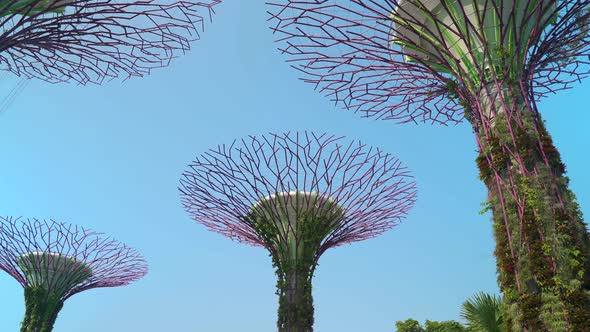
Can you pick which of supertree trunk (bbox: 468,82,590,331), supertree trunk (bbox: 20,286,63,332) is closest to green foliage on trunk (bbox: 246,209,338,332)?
supertree trunk (bbox: 468,82,590,331)

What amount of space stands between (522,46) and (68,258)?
702 inches

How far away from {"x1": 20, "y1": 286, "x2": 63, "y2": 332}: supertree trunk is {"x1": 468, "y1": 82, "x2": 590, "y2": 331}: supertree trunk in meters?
17.1

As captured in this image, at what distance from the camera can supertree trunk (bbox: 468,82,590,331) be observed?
6.10 m

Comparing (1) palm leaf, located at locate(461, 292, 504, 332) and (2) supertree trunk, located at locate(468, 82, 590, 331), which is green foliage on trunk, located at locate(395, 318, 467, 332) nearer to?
(1) palm leaf, located at locate(461, 292, 504, 332)

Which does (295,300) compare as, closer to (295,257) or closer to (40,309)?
(295,257)

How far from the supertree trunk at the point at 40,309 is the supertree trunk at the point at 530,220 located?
56.1ft

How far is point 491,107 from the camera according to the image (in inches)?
313

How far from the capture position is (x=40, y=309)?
18.4m

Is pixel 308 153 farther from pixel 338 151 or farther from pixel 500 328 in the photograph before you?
pixel 500 328

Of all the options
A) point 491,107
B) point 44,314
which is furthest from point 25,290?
point 491,107

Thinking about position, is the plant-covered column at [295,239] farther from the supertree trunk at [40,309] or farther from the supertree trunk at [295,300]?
the supertree trunk at [40,309]

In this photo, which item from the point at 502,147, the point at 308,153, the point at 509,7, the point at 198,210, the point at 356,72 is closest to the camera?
the point at 502,147

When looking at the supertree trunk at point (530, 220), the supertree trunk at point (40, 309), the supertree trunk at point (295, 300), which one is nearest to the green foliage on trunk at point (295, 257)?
the supertree trunk at point (295, 300)

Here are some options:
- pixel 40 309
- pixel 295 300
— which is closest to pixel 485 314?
pixel 295 300
